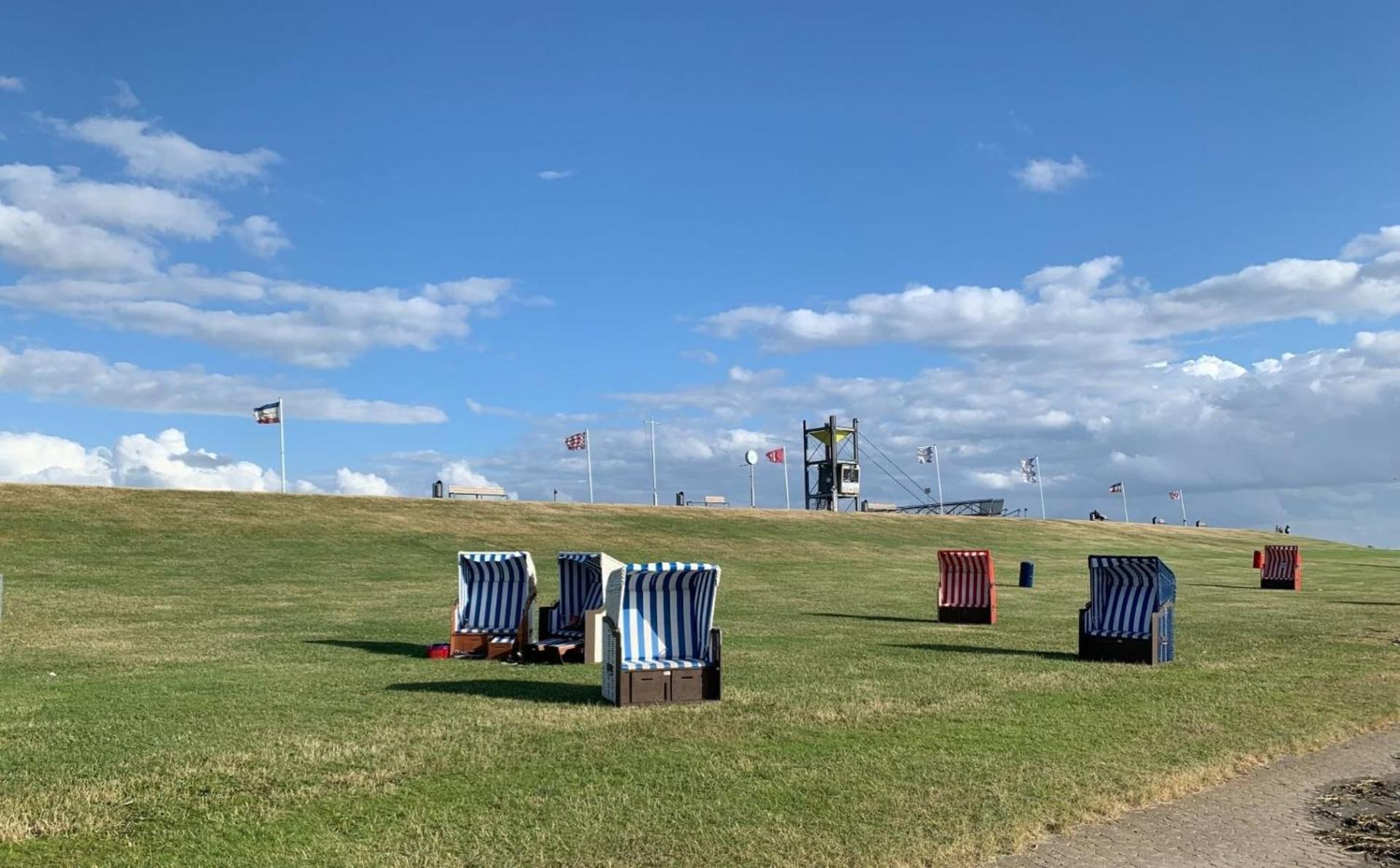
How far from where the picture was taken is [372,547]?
1715 inches

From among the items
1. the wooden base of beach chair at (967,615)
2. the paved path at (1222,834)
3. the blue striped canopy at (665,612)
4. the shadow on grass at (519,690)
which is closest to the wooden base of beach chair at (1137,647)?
the paved path at (1222,834)

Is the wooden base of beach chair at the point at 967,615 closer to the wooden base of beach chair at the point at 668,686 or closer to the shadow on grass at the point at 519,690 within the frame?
the shadow on grass at the point at 519,690

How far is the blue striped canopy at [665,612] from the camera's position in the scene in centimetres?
1250

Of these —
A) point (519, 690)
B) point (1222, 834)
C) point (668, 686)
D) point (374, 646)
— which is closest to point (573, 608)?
point (374, 646)

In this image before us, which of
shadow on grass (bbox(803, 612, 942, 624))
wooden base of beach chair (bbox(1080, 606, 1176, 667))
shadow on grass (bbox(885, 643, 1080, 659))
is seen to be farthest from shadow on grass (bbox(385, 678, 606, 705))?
shadow on grass (bbox(803, 612, 942, 624))

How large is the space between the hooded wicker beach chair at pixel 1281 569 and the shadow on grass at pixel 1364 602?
6438mm

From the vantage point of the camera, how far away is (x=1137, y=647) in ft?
53.6

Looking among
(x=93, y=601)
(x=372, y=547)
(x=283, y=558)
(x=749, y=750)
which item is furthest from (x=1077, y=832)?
(x=372, y=547)

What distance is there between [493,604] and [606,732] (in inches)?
274

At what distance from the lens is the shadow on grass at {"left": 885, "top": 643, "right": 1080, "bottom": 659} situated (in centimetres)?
1744

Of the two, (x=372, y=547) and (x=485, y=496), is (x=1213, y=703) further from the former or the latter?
(x=485, y=496)

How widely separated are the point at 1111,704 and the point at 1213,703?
1.22m

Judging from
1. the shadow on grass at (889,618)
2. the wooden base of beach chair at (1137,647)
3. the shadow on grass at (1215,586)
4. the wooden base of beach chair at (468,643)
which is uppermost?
the wooden base of beach chair at (468,643)

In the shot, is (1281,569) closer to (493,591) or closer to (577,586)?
(577,586)
